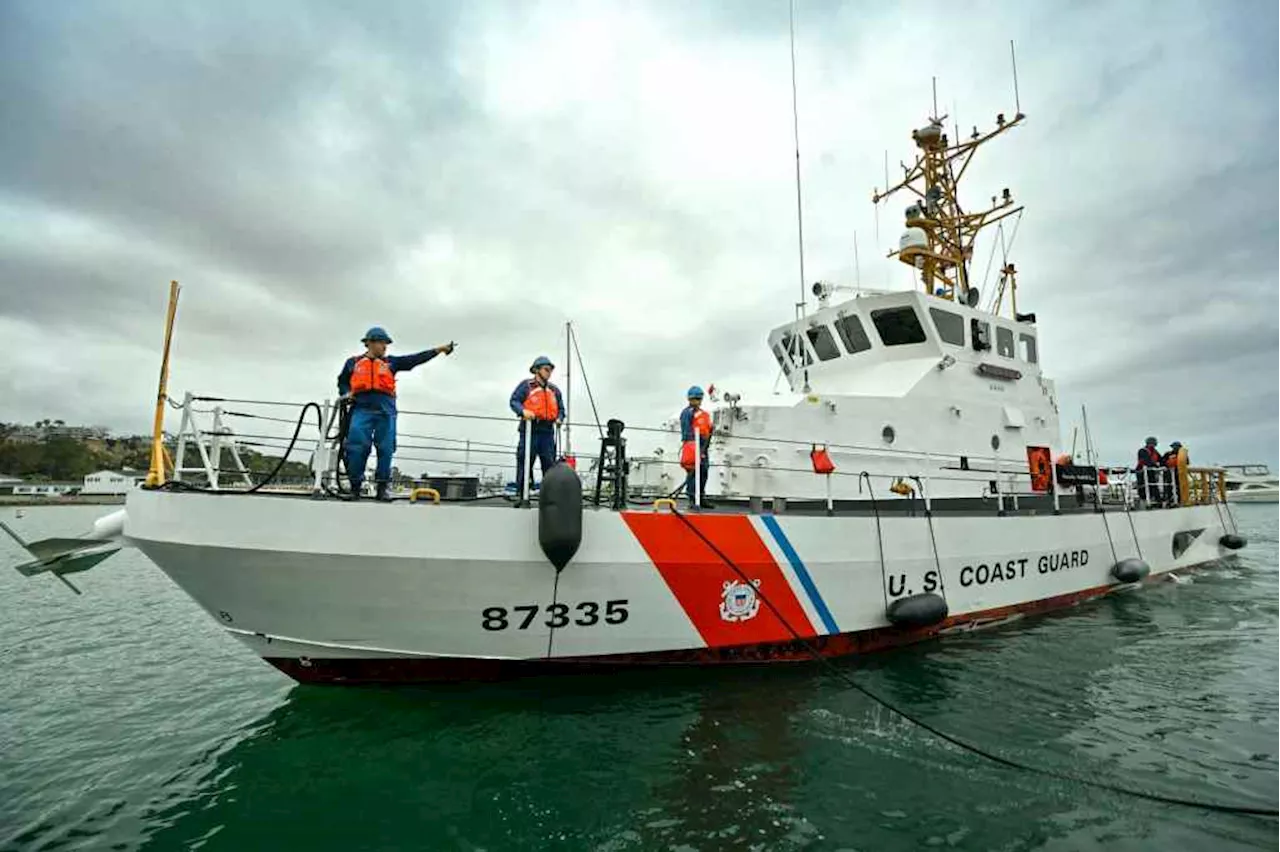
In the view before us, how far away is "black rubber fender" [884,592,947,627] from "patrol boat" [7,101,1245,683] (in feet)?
0.07

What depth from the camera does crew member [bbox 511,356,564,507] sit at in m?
5.27

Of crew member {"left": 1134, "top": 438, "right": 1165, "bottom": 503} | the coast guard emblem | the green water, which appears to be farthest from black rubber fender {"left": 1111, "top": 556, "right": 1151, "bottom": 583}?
the coast guard emblem

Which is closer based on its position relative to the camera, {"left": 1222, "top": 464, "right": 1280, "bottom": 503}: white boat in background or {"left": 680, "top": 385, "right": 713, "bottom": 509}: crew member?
{"left": 680, "top": 385, "right": 713, "bottom": 509}: crew member

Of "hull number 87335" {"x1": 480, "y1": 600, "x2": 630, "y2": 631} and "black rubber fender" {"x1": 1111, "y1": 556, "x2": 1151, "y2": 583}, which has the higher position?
"hull number 87335" {"x1": 480, "y1": 600, "x2": 630, "y2": 631}

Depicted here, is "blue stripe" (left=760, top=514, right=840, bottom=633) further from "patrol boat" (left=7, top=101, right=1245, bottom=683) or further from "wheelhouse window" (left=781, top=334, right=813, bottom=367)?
"wheelhouse window" (left=781, top=334, right=813, bottom=367)

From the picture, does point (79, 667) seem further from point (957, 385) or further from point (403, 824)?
point (957, 385)

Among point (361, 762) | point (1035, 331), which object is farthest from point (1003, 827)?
point (1035, 331)

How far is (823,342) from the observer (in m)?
9.71

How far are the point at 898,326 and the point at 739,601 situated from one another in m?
5.75

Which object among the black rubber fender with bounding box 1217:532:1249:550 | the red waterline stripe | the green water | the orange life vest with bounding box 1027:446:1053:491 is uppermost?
the orange life vest with bounding box 1027:446:1053:491

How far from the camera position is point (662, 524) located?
4871 millimetres

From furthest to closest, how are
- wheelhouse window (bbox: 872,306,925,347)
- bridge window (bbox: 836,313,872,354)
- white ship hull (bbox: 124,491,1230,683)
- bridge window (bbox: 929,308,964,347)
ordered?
1. bridge window (bbox: 836,313,872,354)
2. bridge window (bbox: 929,308,964,347)
3. wheelhouse window (bbox: 872,306,925,347)
4. white ship hull (bbox: 124,491,1230,683)

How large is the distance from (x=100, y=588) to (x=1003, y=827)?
591 inches

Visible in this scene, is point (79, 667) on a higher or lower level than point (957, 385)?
lower
